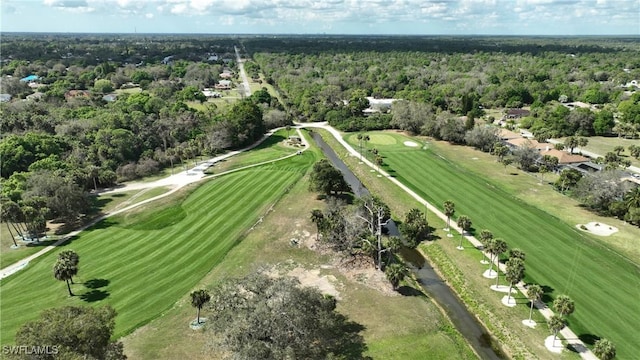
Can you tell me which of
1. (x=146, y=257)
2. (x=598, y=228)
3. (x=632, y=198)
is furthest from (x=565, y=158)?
(x=146, y=257)

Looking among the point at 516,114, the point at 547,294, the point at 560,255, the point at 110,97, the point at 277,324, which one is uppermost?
the point at 110,97

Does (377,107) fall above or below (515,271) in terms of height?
above

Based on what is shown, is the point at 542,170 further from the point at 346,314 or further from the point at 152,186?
the point at 152,186

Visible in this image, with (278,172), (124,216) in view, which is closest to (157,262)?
(124,216)

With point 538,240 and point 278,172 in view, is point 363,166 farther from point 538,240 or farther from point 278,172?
point 538,240

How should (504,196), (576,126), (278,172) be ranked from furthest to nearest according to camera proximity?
(576,126) < (278,172) < (504,196)

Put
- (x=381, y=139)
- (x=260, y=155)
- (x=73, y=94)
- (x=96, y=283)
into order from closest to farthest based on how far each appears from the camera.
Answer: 1. (x=96, y=283)
2. (x=260, y=155)
3. (x=381, y=139)
4. (x=73, y=94)
